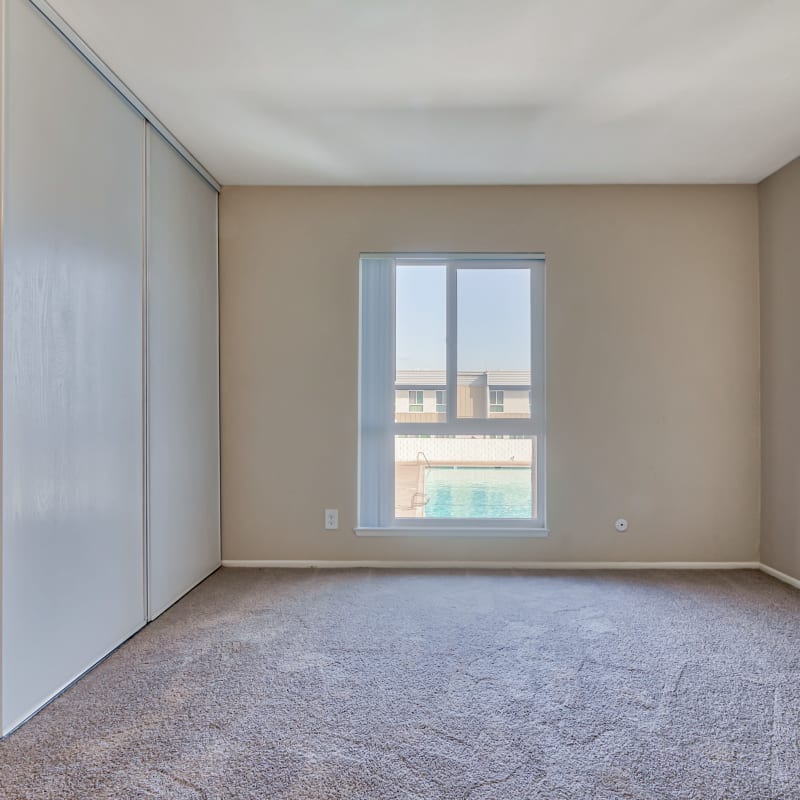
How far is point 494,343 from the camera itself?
3.49m

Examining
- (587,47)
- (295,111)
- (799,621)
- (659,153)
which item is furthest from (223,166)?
(799,621)

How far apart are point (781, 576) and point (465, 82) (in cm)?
335

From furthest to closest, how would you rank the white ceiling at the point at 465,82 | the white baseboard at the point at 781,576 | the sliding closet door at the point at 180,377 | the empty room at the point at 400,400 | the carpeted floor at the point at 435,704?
the white baseboard at the point at 781,576 → the sliding closet door at the point at 180,377 → the white ceiling at the point at 465,82 → the empty room at the point at 400,400 → the carpeted floor at the point at 435,704

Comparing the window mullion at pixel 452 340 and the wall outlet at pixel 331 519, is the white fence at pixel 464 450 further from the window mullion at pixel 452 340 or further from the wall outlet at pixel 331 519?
the wall outlet at pixel 331 519

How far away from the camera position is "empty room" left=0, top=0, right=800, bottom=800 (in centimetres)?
165

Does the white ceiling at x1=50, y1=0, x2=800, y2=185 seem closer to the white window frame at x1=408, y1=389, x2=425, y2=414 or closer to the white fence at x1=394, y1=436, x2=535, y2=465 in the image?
the white window frame at x1=408, y1=389, x2=425, y2=414

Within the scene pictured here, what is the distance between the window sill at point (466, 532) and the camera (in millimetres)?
3346

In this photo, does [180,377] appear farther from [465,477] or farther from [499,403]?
[499,403]

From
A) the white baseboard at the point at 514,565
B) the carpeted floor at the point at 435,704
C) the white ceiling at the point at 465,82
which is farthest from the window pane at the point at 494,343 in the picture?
the carpeted floor at the point at 435,704

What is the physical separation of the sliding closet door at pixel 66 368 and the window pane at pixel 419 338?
1663 millimetres

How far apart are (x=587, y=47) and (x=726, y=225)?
1.97 m

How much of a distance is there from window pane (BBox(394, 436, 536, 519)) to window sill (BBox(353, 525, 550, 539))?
0.12 meters

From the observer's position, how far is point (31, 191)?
5.70 feet

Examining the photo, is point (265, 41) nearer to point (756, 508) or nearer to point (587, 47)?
point (587, 47)
